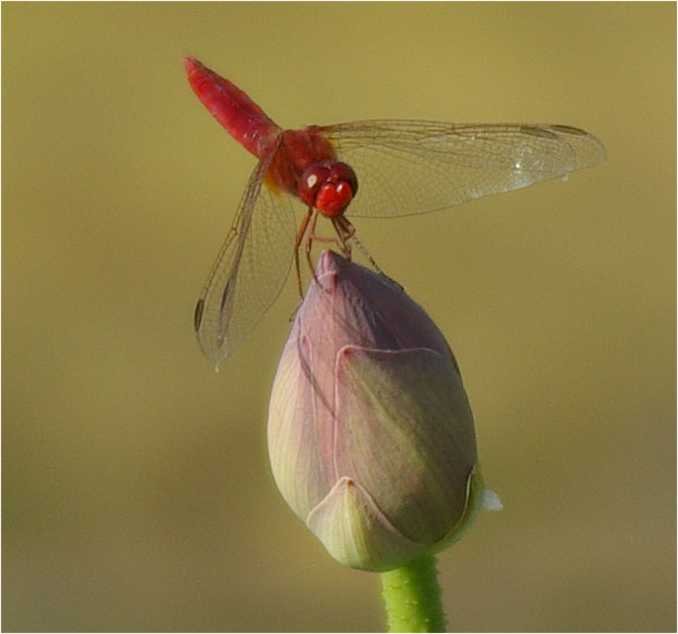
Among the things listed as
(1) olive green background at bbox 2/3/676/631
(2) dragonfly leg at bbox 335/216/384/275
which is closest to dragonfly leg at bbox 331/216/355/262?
(2) dragonfly leg at bbox 335/216/384/275

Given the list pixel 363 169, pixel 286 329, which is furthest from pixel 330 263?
pixel 286 329

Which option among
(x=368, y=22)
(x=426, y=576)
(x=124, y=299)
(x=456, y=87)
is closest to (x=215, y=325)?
(x=426, y=576)

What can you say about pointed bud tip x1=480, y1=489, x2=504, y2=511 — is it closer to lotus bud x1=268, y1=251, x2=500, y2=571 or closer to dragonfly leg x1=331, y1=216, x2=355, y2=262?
lotus bud x1=268, y1=251, x2=500, y2=571

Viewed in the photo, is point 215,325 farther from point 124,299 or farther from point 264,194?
point 124,299

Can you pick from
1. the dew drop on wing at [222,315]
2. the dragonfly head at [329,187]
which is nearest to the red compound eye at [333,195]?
the dragonfly head at [329,187]

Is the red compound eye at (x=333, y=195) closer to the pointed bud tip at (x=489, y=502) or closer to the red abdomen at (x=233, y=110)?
the red abdomen at (x=233, y=110)

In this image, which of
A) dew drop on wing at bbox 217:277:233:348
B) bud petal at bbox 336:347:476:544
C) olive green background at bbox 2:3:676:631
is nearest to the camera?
bud petal at bbox 336:347:476:544

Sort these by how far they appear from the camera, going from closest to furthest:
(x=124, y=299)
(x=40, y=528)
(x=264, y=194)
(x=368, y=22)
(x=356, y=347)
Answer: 1. (x=356, y=347)
2. (x=264, y=194)
3. (x=40, y=528)
4. (x=124, y=299)
5. (x=368, y=22)
